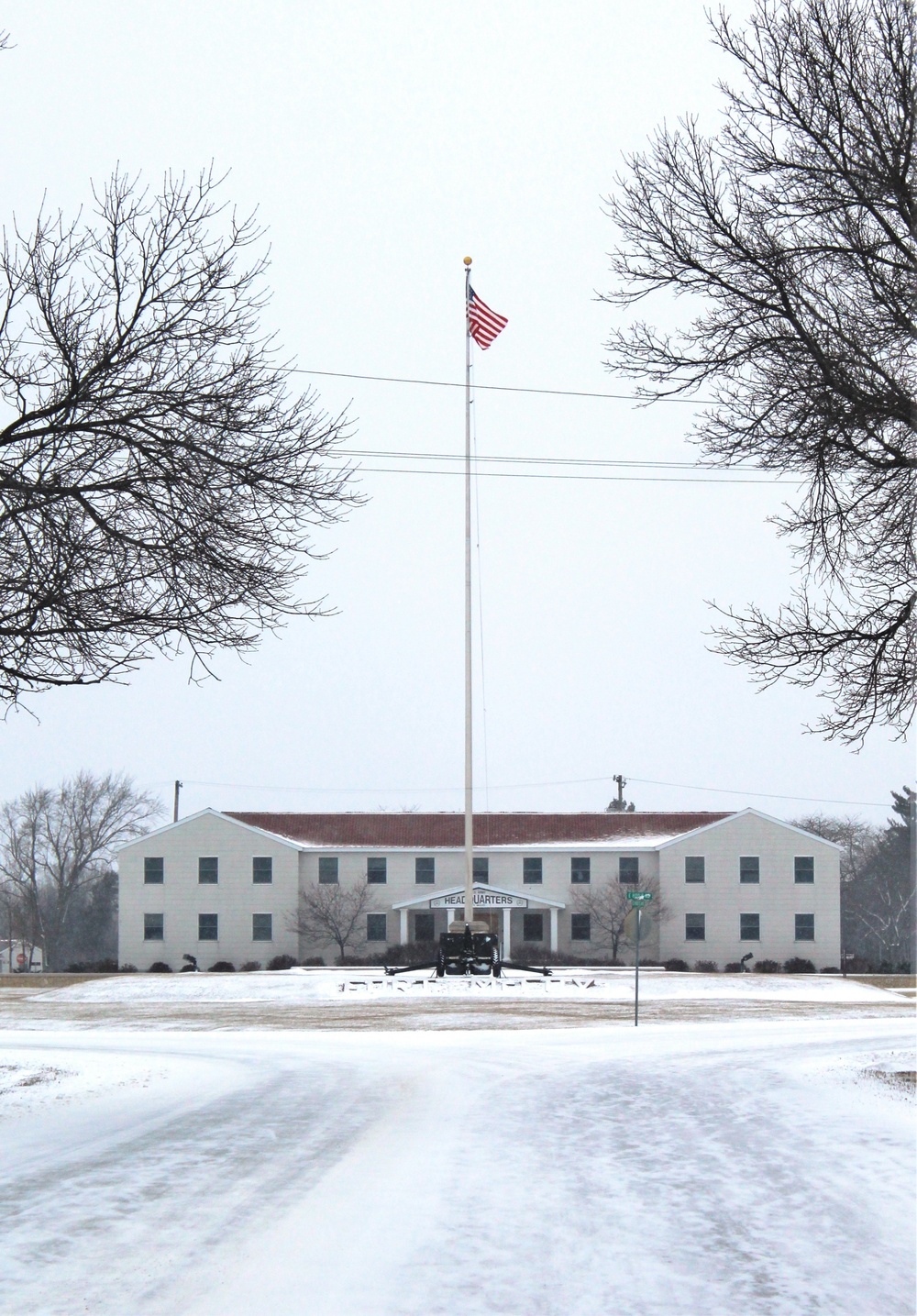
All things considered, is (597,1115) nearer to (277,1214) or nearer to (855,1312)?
(277,1214)

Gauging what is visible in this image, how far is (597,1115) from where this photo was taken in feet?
37.3

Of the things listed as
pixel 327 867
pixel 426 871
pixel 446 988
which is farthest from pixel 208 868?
pixel 446 988

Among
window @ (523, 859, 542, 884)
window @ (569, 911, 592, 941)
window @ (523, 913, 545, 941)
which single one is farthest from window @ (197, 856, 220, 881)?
window @ (569, 911, 592, 941)

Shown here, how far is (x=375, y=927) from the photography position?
5841cm

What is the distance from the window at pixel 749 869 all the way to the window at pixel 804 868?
5.10 feet

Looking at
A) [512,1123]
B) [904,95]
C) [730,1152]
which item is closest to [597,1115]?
[512,1123]

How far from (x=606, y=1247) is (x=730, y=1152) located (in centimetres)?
273

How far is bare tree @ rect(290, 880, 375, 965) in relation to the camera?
57.0 m

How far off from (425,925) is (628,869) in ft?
29.3

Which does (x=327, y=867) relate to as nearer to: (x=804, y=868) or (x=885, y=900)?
(x=804, y=868)

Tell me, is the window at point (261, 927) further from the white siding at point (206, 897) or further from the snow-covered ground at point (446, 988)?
the snow-covered ground at point (446, 988)

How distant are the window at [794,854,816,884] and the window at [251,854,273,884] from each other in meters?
21.9

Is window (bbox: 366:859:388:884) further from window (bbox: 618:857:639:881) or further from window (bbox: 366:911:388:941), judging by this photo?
window (bbox: 618:857:639:881)

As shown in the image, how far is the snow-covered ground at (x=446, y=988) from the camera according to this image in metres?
36.2
